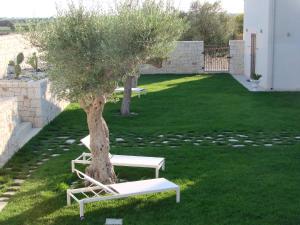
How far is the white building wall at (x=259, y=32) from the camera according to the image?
1833 cm

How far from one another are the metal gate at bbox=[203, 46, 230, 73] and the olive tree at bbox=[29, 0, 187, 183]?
19.4 metres

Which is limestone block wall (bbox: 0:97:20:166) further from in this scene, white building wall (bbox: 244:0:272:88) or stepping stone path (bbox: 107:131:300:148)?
white building wall (bbox: 244:0:272:88)

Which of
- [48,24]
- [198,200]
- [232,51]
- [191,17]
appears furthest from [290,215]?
[191,17]

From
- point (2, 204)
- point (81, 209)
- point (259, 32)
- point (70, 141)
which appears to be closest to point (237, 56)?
point (259, 32)

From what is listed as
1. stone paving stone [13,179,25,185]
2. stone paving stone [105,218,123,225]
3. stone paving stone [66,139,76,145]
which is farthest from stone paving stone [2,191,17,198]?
stone paving stone [66,139,76,145]

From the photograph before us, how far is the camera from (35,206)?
6801 mm

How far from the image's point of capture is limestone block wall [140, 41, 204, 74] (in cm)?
2444

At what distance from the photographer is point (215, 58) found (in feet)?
87.5

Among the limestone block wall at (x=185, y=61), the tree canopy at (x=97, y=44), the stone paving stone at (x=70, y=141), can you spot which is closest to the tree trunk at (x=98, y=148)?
the tree canopy at (x=97, y=44)

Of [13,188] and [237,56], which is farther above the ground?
[237,56]

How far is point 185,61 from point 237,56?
2.60 meters

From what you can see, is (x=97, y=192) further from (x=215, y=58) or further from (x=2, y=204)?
(x=215, y=58)

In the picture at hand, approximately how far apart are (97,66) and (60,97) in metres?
0.76

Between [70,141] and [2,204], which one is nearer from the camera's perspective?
[2,204]
